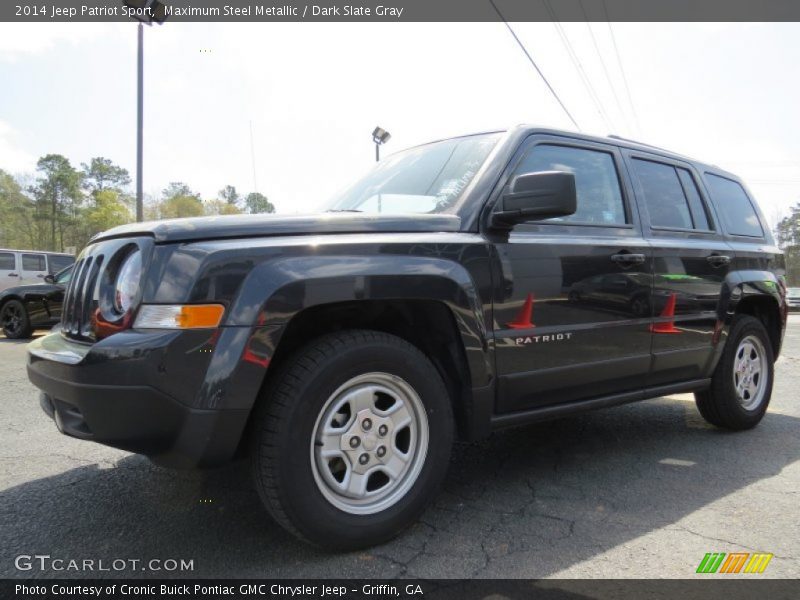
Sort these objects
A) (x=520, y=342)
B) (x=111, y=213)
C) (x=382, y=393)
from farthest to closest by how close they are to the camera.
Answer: (x=111, y=213) < (x=520, y=342) < (x=382, y=393)

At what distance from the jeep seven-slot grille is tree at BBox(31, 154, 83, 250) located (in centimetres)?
6586

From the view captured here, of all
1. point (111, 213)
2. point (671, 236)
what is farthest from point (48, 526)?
point (111, 213)

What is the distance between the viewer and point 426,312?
2689mm

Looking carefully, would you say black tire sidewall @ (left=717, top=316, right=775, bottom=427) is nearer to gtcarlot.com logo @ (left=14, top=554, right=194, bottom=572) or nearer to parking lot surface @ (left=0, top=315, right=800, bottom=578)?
parking lot surface @ (left=0, top=315, right=800, bottom=578)

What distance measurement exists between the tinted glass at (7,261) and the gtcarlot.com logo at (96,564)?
1538 cm

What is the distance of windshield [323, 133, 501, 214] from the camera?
3070mm

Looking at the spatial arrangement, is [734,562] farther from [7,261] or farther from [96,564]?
[7,261]

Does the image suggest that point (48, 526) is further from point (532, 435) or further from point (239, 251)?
point (532, 435)

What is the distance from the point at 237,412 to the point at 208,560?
63 cm

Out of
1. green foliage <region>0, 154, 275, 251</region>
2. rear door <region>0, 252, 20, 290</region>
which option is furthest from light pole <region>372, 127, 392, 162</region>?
green foliage <region>0, 154, 275, 251</region>

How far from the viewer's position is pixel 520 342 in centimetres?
288

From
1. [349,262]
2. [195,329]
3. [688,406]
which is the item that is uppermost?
[349,262]

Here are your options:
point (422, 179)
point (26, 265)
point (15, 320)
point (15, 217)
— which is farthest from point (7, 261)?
point (15, 217)

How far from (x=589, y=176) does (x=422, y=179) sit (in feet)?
3.21
